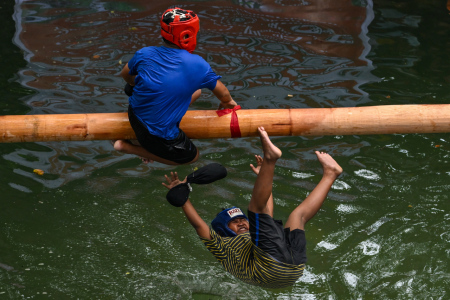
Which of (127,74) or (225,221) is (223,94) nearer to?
(127,74)

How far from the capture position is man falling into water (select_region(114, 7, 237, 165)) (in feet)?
12.4

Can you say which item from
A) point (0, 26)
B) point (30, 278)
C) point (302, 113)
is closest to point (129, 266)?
point (30, 278)

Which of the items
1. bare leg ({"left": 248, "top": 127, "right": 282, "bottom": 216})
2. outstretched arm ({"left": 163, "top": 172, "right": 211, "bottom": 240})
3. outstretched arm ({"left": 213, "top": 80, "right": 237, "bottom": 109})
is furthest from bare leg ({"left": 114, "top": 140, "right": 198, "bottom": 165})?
bare leg ({"left": 248, "top": 127, "right": 282, "bottom": 216})

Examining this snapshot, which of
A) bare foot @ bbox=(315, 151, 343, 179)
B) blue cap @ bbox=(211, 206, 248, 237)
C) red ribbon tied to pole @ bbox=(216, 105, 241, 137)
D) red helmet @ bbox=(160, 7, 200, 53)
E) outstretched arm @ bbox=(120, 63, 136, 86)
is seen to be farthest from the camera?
blue cap @ bbox=(211, 206, 248, 237)

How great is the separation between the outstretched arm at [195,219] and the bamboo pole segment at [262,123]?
676 millimetres

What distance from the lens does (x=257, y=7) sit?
9969mm

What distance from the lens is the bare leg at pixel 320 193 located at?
14.3ft

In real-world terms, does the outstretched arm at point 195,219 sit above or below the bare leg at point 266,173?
below

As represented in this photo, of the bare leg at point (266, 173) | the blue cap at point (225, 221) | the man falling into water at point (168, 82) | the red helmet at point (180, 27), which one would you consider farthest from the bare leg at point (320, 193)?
the red helmet at point (180, 27)

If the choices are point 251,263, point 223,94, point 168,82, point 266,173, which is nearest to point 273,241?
point 251,263

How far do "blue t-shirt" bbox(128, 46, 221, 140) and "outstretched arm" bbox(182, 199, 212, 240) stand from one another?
75 cm

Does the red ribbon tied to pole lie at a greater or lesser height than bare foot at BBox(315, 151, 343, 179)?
greater

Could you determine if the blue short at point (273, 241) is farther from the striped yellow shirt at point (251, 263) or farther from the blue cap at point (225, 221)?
the blue cap at point (225, 221)

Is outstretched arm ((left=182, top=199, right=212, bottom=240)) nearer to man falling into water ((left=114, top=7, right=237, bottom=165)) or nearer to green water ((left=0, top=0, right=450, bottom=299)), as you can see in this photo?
man falling into water ((left=114, top=7, right=237, bottom=165))
